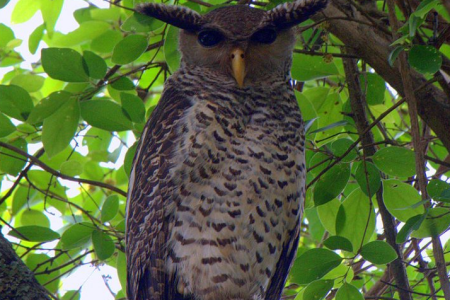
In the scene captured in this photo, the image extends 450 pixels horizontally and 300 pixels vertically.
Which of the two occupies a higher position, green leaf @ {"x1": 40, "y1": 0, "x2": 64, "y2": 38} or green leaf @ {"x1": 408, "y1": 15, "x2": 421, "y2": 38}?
green leaf @ {"x1": 40, "y1": 0, "x2": 64, "y2": 38}

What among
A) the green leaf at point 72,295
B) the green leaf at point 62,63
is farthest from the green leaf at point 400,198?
the green leaf at point 72,295

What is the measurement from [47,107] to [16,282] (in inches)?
41.0

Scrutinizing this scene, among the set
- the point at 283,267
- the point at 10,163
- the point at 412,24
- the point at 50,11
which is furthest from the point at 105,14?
the point at 412,24

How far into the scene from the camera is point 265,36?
2.87 metres

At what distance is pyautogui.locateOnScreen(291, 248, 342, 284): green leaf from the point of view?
252cm

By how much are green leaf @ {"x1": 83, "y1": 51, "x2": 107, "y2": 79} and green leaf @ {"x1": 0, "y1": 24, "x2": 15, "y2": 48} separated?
1.01m

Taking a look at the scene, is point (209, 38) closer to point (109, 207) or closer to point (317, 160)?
point (317, 160)

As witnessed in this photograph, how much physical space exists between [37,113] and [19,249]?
132cm

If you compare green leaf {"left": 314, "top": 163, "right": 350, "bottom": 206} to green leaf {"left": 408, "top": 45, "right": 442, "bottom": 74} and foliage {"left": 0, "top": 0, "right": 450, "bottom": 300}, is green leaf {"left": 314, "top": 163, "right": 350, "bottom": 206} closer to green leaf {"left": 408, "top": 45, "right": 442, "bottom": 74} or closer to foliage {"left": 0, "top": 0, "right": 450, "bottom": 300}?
foliage {"left": 0, "top": 0, "right": 450, "bottom": 300}

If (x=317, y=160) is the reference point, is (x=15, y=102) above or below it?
above

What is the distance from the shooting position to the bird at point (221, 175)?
8.39ft

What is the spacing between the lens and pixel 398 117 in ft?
12.7

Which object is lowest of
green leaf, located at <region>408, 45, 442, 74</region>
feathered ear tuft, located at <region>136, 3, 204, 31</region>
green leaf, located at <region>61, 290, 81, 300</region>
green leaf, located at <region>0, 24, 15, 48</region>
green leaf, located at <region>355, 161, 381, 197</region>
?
green leaf, located at <region>61, 290, 81, 300</region>

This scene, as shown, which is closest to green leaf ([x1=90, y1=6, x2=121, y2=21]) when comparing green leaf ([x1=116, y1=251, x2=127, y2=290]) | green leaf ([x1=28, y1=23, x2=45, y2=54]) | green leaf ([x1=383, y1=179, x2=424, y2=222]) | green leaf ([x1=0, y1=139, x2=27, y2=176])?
green leaf ([x1=28, y1=23, x2=45, y2=54])
